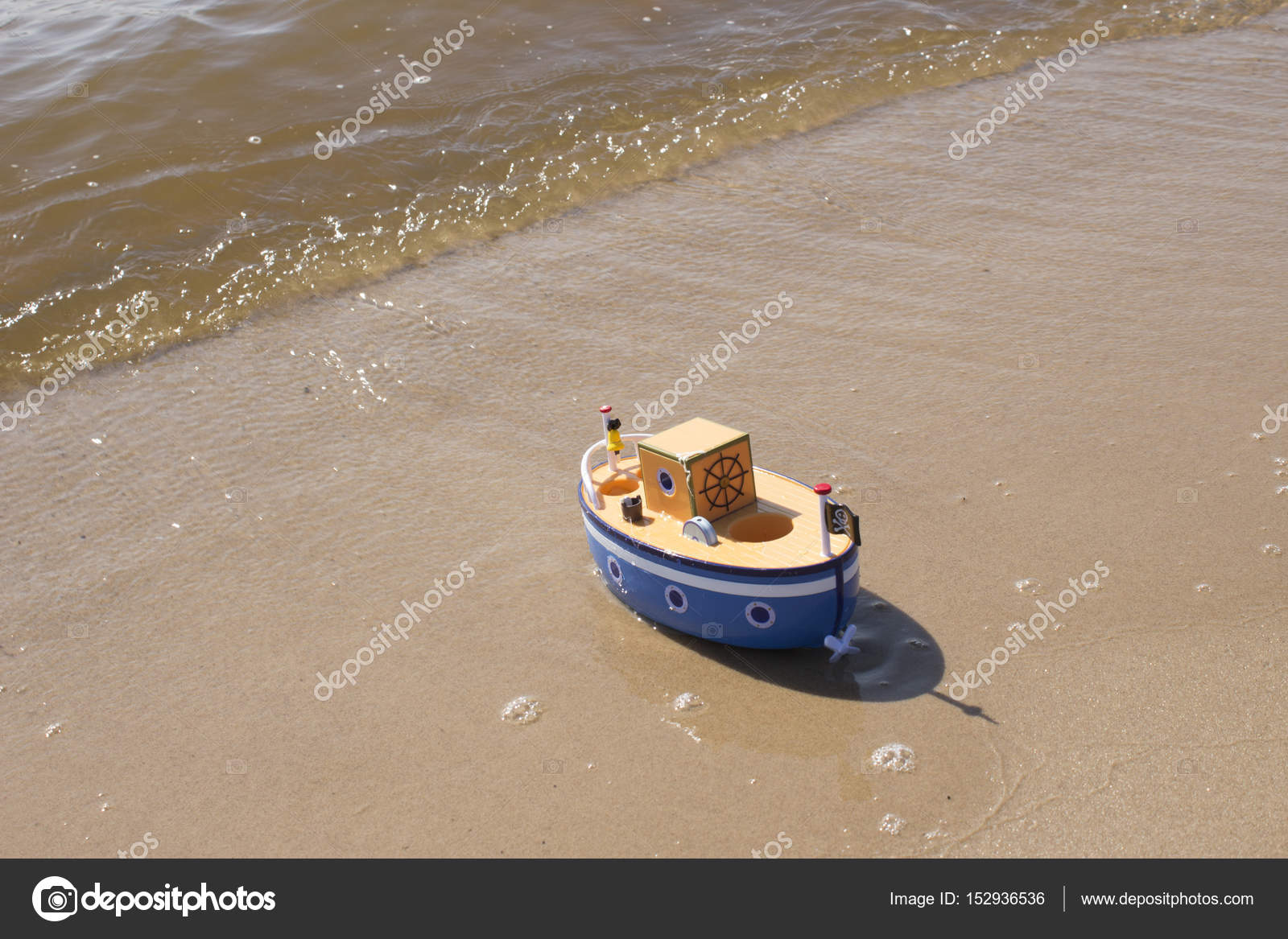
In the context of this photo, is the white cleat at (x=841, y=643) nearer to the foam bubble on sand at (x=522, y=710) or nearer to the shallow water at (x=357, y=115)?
the foam bubble on sand at (x=522, y=710)

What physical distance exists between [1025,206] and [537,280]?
208 inches

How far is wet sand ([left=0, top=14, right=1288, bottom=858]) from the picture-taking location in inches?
239

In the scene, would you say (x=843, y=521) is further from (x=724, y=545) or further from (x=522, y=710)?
(x=522, y=710)

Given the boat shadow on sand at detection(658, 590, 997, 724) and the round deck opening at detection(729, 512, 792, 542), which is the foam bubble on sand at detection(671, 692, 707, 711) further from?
the round deck opening at detection(729, 512, 792, 542)

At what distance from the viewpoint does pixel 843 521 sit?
6.46 meters

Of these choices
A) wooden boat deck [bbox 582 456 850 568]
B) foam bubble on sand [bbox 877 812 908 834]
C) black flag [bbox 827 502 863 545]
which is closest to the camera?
foam bubble on sand [bbox 877 812 908 834]

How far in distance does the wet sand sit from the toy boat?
309mm

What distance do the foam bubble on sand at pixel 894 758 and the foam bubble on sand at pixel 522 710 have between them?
1966mm

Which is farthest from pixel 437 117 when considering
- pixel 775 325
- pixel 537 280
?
pixel 775 325

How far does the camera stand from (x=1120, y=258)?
11047mm

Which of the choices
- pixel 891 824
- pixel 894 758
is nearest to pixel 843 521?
pixel 894 758

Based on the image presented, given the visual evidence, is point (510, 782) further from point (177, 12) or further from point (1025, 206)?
point (177, 12)
